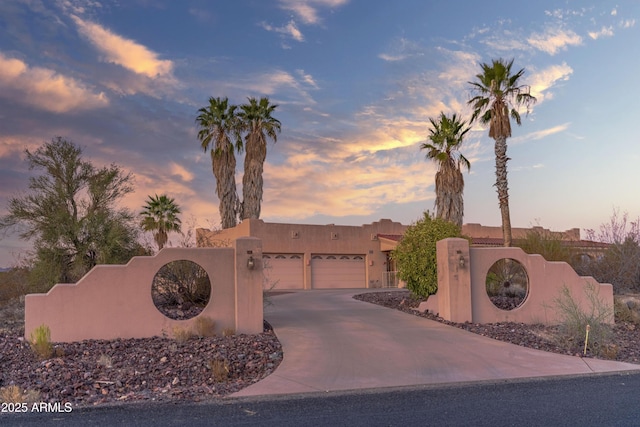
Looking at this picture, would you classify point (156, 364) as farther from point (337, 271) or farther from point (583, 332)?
point (337, 271)

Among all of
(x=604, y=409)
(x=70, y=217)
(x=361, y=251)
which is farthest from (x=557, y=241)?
(x=70, y=217)

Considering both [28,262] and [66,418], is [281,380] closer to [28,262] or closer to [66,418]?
[66,418]

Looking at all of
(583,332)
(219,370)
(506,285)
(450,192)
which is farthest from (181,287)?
(450,192)

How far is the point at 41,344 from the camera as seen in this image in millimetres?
11508

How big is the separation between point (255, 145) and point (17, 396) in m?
29.8

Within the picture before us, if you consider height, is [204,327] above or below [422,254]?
below

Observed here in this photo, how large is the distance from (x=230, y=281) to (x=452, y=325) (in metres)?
6.30

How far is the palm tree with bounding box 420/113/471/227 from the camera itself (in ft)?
108

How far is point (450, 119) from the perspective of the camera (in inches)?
1304

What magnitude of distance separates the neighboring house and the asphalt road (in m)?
25.3

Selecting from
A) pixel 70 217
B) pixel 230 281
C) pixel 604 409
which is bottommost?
pixel 604 409

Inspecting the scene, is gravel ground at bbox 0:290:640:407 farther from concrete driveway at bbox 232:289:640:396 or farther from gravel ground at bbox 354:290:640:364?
concrete driveway at bbox 232:289:640:396

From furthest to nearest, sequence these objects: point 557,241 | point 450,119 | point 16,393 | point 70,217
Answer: point 450,119 < point 557,241 < point 70,217 < point 16,393

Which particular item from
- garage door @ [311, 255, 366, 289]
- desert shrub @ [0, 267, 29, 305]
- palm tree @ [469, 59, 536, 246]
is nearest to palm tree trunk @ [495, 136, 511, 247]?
palm tree @ [469, 59, 536, 246]
